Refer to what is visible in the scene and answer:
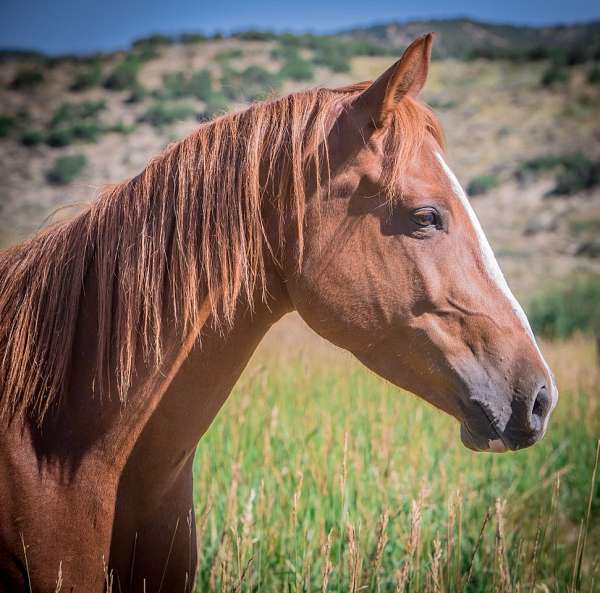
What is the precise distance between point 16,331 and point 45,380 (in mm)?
190

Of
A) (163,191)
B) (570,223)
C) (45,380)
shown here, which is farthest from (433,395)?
(570,223)

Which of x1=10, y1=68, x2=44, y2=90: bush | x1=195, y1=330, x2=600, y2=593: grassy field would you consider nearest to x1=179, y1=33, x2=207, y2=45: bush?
x1=10, y1=68, x2=44, y2=90: bush

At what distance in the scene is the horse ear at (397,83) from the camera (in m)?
1.61

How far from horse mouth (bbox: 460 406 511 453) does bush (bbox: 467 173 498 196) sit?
73.2ft

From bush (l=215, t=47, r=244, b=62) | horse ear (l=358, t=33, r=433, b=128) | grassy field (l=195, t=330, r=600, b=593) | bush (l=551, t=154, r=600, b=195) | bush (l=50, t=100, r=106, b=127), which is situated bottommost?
grassy field (l=195, t=330, r=600, b=593)

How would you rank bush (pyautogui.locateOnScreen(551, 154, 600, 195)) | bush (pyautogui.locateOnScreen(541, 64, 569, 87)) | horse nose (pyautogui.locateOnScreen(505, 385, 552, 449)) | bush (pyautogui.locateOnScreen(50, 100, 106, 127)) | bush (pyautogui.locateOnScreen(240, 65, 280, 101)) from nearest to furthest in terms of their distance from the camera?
horse nose (pyautogui.locateOnScreen(505, 385, 552, 449)) → bush (pyautogui.locateOnScreen(551, 154, 600, 195)) → bush (pyautogui.locateOnScreen(240, 65, 280, 101)) → bush (pyautogui.locateOnScreen(50, 100, 106, 127)) → bush (pyautogui.locateOnScreen(541, 64, 569, 87))

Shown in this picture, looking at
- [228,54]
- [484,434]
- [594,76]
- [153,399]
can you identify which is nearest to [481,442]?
[484,434]

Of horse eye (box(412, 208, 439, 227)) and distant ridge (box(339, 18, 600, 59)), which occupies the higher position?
distant ridge (box(339, 18, 600, 59))

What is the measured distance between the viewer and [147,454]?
174cm

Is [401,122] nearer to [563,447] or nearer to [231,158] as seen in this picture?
[231,158]

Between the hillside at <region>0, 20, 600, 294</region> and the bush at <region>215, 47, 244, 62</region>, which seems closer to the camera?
the hillside at <region>0, 20, 600, 294</region>

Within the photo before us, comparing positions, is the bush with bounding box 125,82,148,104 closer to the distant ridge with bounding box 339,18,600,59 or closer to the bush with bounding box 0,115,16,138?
the bush with bounding box 0,115,16,138

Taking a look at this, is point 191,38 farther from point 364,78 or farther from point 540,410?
point 540,410

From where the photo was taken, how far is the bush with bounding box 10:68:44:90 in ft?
86.6
